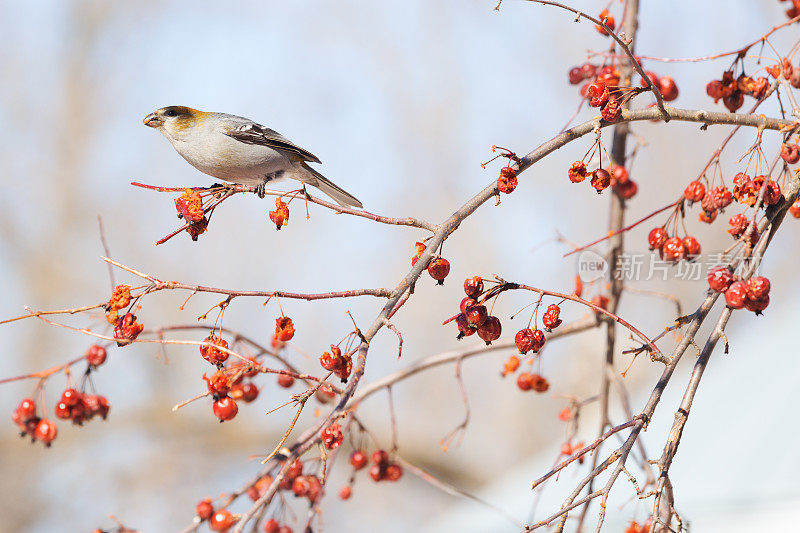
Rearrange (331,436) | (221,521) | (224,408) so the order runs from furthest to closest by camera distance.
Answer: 1. (221,521)
2. (224,408)
3. (331,436)

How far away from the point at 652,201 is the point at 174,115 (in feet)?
30.2

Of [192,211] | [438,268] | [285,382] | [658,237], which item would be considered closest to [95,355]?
[285,382]

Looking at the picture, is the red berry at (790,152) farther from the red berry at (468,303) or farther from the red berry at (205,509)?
the red berry at (205,509)

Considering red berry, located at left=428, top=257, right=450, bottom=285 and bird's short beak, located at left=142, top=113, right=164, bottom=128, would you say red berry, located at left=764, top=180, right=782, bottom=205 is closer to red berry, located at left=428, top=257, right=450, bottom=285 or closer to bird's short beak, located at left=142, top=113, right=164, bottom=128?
red berry, located at left=428, top=257, right=450, bottom=285

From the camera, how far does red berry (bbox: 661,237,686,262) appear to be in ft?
5.52

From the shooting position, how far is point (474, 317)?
1263 millimetres

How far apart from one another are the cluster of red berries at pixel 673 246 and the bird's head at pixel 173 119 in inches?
46.9

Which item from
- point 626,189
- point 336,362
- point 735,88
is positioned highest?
point 626,189

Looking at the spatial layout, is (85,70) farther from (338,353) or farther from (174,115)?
(338,353)

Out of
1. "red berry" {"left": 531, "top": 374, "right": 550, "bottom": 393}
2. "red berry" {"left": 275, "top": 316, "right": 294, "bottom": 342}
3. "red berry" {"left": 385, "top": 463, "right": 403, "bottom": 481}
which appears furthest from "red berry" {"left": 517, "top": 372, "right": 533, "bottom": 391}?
"red berry" {"left": 275, "top": 316, "right": 294, "bottom": 342}

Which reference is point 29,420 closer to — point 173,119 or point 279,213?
point 173,119

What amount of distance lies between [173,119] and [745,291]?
143cm

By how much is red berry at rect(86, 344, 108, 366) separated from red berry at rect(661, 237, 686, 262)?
1379mm

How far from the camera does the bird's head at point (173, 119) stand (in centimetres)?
194
